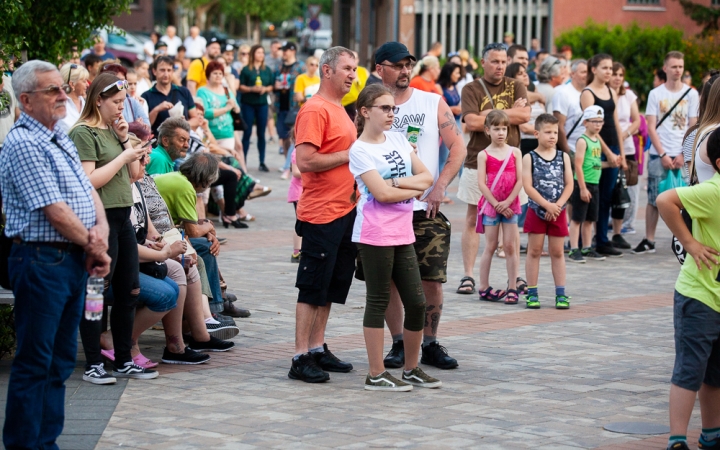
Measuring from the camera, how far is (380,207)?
6160mm

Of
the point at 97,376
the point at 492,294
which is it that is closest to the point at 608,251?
the point at 492,294

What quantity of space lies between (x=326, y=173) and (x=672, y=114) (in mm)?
6678

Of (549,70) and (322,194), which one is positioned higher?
(549,70)

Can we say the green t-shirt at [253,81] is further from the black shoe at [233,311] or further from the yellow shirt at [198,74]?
the black shoe at [233,311]

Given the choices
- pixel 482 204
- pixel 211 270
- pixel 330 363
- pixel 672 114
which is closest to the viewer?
pixel 330 363

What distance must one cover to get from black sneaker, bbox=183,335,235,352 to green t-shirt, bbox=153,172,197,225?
875 mm

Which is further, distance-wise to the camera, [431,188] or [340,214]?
[431,188]

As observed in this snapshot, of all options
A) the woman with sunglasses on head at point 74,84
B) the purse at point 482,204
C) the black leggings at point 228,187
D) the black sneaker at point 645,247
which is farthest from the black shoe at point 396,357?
the black leggings at point 228,187

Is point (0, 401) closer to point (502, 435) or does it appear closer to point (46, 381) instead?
point (46, 381)

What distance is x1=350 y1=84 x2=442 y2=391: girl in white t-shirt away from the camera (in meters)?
6.12

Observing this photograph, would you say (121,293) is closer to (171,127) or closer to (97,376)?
(97,376)

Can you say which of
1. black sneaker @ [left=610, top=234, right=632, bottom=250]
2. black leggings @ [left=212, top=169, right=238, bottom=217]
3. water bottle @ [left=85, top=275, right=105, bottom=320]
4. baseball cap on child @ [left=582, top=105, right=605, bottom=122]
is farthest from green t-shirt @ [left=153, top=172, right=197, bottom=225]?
black sneaker @ [left=610, top=234, right=632, bottom=250]

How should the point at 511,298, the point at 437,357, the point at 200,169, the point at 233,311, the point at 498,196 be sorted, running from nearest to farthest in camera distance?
the point at 437,357
the point at 200,169
the point at 233,311
the point at 511,298
the point at 498,196

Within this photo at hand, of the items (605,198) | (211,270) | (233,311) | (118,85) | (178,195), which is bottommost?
(233,311)
